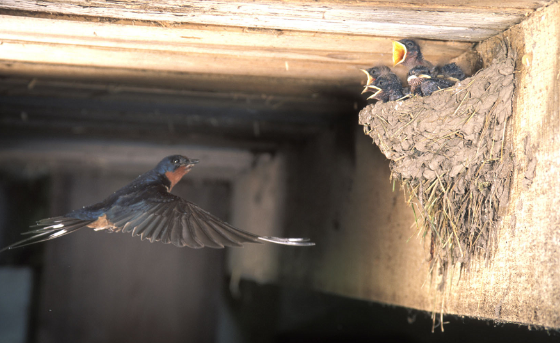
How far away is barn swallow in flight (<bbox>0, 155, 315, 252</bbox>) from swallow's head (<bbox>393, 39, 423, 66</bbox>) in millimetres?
972

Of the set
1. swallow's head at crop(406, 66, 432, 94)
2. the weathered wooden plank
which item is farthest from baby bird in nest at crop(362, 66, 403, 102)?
the weathered wooden plank

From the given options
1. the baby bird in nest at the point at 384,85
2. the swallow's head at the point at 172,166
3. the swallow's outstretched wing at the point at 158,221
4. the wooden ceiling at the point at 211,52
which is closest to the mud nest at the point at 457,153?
the baby bird in nest at the point at 384,85

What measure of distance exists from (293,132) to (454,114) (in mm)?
A: 2340

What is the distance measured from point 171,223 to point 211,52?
0.89 metres

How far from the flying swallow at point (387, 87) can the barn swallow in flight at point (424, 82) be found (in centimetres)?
12

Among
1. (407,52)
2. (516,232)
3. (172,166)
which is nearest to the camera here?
(516,232)

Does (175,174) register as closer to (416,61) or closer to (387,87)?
(387,87)

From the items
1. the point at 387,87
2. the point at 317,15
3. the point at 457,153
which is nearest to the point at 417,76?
the point at 387,87

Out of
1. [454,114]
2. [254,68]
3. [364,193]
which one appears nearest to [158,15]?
[254,68]

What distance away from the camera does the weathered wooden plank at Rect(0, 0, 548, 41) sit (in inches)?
74.4

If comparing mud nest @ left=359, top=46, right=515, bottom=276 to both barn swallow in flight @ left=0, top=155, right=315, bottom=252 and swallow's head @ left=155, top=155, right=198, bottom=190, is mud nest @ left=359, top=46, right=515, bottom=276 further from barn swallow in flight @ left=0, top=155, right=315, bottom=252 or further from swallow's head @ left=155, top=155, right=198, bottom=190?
swallow's head @ left=155, top=155, right=198, bottom=190

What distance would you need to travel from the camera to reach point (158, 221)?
7.70 feet

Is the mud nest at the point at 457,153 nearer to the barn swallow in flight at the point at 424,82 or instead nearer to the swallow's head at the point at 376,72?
the barn swallow in flight at the point at 424,82

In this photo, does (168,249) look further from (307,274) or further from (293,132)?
(293,132)
